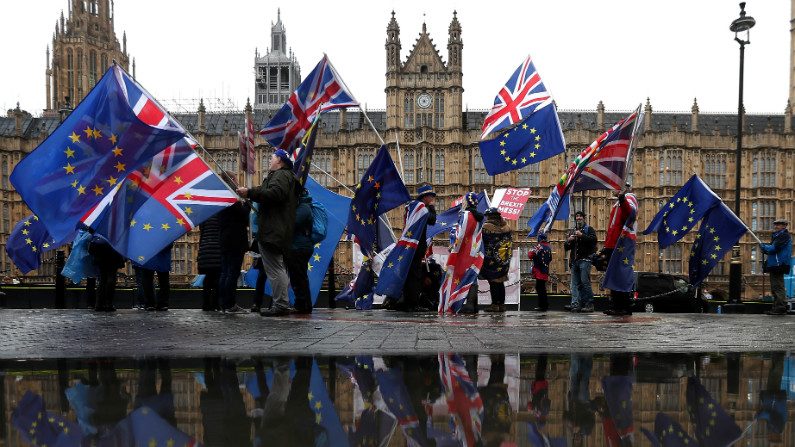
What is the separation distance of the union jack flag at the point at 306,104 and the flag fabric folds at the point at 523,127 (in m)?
2.24

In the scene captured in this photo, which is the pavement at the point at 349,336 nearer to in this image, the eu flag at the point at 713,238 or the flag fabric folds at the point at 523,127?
the eu flag at the point at 713,238

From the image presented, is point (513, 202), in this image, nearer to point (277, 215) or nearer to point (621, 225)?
point (621, 225)

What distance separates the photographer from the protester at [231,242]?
1059 centimetres

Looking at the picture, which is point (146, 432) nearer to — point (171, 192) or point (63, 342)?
point (63, 342)

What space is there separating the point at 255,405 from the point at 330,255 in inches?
375

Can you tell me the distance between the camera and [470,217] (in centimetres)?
1088

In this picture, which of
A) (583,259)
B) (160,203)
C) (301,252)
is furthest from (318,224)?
(583,259)

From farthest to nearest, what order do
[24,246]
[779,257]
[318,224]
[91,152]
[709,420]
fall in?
[24,246]
[779,257]
[318,224]
[91,152]
[709,420]

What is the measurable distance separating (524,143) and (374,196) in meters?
2.63

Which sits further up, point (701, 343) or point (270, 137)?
point (270, 137)

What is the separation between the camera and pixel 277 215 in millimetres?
9156

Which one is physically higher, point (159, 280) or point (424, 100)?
point (424, 100)

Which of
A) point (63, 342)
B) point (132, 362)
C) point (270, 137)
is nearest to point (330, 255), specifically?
point (270, 137)

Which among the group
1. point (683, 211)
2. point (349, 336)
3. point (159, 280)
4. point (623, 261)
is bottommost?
point (349, 336)
